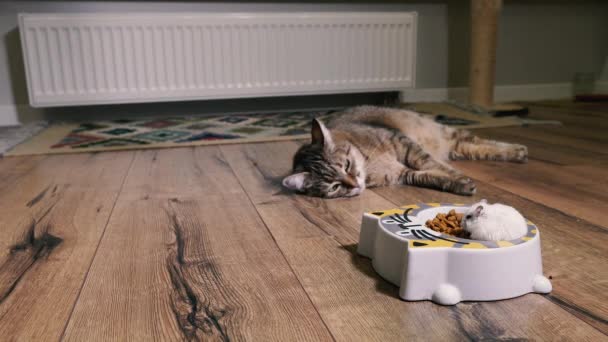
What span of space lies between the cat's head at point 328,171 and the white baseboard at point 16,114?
8.01 ft

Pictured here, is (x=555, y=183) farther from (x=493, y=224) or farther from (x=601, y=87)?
(x=601, y=87)

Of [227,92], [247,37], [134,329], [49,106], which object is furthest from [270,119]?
[134,329]

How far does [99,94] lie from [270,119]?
1.07m

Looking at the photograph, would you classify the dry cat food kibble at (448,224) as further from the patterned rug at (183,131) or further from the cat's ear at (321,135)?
the patterned rug at (183,131)

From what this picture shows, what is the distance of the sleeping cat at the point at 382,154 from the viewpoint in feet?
4.89

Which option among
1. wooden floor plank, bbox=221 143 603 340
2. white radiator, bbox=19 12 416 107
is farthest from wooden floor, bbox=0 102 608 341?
white radiator, bbox=19 12 416 107

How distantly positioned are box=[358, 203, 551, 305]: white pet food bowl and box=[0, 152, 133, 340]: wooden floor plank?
0.58 meters

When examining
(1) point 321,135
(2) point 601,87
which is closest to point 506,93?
(2) point 601,87

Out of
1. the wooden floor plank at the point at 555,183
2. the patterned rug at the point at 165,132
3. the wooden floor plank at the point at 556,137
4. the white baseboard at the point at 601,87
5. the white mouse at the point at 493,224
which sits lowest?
the wooden floor plank at the point at 555,183

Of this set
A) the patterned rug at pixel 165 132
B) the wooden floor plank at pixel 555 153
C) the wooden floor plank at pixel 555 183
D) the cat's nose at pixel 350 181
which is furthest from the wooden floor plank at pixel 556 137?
the cat's nose at pixel 350 181

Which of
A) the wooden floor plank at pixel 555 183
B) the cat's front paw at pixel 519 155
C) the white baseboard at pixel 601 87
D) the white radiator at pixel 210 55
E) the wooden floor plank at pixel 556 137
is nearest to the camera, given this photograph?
the wooden floor plank at pixel 555 183

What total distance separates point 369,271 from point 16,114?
119 inches

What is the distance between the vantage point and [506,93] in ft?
13.1

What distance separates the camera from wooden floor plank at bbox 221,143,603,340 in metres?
0.77
